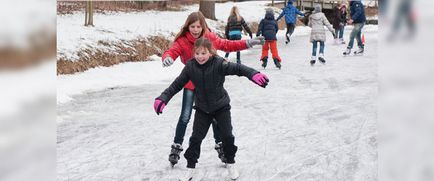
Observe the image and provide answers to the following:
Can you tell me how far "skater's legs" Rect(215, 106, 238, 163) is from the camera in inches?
120

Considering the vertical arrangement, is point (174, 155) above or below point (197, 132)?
below

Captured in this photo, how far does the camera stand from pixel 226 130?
3.08 metres

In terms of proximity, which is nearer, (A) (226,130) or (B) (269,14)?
(A) (226,130)

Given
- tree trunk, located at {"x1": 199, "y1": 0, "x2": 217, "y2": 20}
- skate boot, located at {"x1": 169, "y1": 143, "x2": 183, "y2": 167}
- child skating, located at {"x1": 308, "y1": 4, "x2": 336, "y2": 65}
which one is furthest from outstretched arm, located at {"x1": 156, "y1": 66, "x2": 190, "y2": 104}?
tree trunk, located at {"x1": 199, "y1": 0, "x2": 217, "y2": 20}

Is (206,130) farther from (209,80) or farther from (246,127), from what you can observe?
(246,127)

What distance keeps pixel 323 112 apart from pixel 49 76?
4.72 metres

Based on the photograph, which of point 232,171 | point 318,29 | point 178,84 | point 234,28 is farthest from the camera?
point 318,29

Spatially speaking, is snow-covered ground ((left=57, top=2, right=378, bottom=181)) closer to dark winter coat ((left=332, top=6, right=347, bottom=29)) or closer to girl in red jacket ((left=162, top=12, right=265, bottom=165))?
girl in red jacket ((left=162, top=12, right=265, bottom=165))

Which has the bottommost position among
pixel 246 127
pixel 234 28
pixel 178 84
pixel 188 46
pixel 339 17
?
pixel 246 127

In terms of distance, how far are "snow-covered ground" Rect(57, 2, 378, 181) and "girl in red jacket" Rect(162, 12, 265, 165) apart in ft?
0.63

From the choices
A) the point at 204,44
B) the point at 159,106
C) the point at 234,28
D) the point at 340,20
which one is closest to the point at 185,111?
the point at 159,106

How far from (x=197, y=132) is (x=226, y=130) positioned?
0.61 feet

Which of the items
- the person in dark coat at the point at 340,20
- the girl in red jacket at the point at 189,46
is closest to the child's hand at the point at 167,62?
the girl in red jacket at the point at 189,46

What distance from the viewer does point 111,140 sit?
14.0ft
